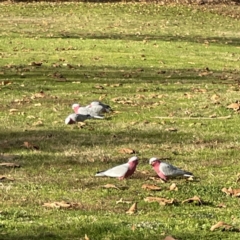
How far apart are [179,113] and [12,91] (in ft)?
10.9

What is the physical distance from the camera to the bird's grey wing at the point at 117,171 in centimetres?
775

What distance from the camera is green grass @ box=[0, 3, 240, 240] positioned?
6.43 meters

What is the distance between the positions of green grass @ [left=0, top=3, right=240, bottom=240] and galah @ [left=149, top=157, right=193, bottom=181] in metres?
0.09

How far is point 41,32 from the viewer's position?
25.5 m

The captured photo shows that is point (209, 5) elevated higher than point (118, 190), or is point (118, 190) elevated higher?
point (118, 190)

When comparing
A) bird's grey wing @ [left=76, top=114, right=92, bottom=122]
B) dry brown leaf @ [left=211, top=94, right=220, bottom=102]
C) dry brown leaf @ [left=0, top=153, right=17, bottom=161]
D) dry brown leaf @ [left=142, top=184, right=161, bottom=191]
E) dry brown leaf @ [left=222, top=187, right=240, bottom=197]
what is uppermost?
dry brown leaf @ [left=142, top=184, right=161, bottom=191]

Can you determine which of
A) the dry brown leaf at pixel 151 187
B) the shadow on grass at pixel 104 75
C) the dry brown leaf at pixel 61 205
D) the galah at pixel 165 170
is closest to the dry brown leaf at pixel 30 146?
the galah at pixel 165 170

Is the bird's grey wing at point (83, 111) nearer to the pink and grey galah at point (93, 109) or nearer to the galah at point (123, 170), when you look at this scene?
the pink and grey galah at point (93, 109)

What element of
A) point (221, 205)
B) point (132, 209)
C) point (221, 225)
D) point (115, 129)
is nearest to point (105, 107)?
point (115, 129)

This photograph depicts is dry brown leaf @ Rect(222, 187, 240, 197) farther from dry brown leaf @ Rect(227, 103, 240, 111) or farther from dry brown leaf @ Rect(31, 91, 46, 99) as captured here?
dry brown leaf @ Rect(31, 91, 46, 99)

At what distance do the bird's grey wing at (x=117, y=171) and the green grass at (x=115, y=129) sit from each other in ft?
0.22

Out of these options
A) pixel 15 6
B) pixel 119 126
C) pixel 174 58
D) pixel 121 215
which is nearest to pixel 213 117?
pixel 119 126

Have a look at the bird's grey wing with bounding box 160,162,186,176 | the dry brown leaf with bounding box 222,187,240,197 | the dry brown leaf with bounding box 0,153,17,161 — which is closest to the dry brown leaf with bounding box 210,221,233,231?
the dry brown leaf with bounding box 222,187,240,197

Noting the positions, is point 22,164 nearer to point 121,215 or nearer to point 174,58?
point 121,215
